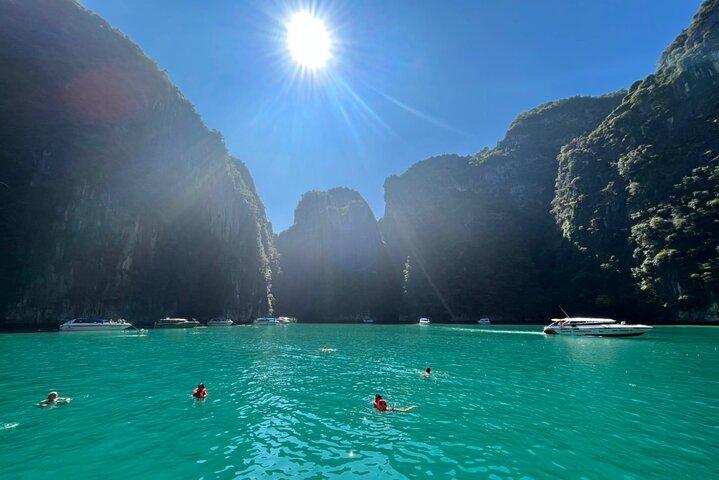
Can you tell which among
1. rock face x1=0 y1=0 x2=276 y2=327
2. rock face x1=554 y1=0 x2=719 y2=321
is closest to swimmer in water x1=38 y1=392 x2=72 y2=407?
rock face x1=0 y1=0 x2=276 y2=327

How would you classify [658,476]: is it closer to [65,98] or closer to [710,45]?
[65,98]

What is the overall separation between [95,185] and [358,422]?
106229 millimetres

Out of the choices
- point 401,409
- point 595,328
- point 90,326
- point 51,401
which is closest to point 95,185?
point 90,326

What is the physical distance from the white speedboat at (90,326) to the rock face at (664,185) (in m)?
125

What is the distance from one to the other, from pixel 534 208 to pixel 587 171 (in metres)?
41.2

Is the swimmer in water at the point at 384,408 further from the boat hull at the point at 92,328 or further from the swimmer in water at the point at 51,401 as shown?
the boat hull at the point at 92,328

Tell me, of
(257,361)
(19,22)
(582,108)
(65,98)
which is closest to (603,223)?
(582,108)

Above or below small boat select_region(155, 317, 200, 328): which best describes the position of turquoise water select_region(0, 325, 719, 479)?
below

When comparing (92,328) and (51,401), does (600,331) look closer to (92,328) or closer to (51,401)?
(51,401)

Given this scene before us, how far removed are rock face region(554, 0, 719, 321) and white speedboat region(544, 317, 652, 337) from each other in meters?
33.2

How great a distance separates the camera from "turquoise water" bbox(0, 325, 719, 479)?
10750 mm

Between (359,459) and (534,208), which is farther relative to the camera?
(534,208)

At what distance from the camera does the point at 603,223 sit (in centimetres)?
11794

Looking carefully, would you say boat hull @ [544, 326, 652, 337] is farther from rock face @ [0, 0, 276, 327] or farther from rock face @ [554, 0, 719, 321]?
rock face @ [0, 0, 276, 327]
